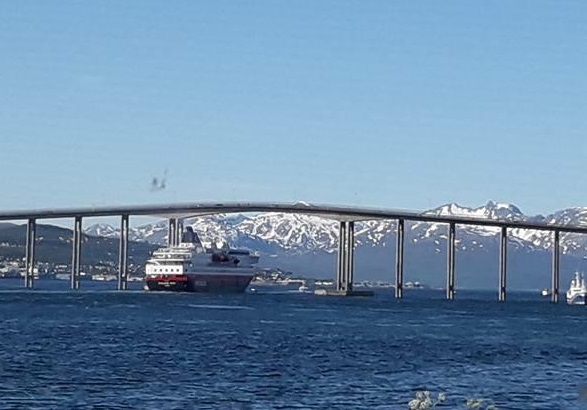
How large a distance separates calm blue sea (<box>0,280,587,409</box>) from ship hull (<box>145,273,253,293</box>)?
231ft

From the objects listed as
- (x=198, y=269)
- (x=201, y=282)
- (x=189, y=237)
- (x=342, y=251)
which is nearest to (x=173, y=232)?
(x=189, y=237)

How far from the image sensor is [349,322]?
83.7m

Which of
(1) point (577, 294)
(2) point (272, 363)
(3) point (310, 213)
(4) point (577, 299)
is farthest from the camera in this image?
(1) point (577, 294)

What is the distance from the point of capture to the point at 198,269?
6127 inches

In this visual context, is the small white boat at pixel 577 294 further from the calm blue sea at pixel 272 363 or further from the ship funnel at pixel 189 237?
the calm blue sea at pixel 272 363

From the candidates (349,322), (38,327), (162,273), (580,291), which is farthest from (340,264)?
(38,327)

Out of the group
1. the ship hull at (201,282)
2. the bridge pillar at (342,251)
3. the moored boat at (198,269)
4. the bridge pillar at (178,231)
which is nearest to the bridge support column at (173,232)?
the bridge pillar at (178,231)

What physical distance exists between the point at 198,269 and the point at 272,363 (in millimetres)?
108401

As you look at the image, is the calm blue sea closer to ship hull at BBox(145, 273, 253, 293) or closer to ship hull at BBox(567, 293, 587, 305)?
ship hull at BBox(145, 273, 253, 293)

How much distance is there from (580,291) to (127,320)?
114747mm

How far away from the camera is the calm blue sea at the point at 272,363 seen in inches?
1438

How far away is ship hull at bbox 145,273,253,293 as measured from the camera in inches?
6102

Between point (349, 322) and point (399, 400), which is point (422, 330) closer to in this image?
point (349, 322)

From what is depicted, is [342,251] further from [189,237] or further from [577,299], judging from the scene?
[577,299]
